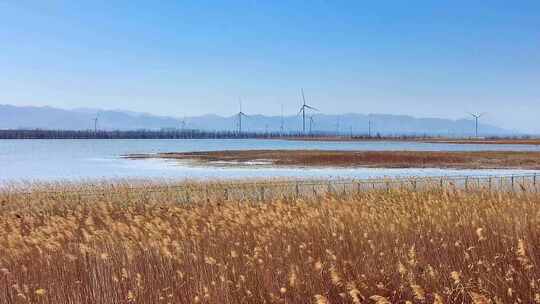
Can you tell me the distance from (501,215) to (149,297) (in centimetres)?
797

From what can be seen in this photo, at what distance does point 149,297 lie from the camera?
8.50 meters

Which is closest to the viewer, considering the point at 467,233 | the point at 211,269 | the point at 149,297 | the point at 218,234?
the point at 149,297

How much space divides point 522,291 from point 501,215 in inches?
212

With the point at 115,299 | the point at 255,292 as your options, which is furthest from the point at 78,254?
the point at 255,292

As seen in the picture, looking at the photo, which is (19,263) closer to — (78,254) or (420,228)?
(78,254)

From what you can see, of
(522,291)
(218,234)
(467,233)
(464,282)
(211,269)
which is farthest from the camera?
(218,234)

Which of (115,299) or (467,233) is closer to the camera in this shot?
(115,299)

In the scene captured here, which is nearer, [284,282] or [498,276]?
[498,276]

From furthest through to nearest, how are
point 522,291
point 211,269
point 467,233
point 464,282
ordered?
1. point 467,233
2. point 211,269
3. point 464,282
4. point 522,291

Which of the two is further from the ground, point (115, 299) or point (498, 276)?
point (498, 276)

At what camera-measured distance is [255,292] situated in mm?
8258

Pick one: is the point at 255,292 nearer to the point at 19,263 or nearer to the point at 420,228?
the point at 420,228

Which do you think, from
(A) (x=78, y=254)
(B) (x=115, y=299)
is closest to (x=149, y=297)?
(B) (x=115, y=299)

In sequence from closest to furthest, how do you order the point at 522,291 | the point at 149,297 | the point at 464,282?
the point at 522,291 → the point at 464,282 → the point at 149,297
